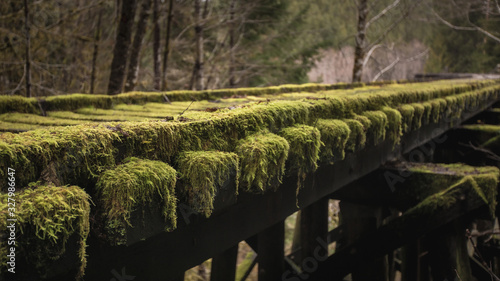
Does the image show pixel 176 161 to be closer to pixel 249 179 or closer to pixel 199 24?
pixel 249 179

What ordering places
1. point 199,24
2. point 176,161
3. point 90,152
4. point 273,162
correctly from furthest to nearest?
point 199,24 < point 273,162 < point 176,161 < point 90,152

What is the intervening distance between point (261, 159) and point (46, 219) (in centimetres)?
101

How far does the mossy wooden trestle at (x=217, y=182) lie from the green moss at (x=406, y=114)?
0.07ft

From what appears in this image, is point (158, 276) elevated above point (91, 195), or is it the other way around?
point (91, 195)

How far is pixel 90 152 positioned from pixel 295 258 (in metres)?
5.91

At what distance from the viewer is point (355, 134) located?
3.04 m

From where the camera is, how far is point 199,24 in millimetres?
11109

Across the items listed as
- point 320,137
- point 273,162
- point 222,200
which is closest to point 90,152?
point 222,200

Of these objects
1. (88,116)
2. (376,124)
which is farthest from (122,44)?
(376,124)

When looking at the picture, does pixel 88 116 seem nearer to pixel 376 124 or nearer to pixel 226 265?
pixel 376 124

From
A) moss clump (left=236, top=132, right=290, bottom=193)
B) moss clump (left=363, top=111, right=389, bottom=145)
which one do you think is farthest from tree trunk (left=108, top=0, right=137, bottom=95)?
moss clump (left=236, top=132, right=290, bottom=193)

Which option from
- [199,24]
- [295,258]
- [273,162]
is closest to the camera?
[273,162]

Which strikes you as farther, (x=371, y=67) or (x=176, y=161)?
(x=371, y=67)

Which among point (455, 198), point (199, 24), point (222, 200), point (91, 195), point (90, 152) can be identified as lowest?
point (455, 198)
